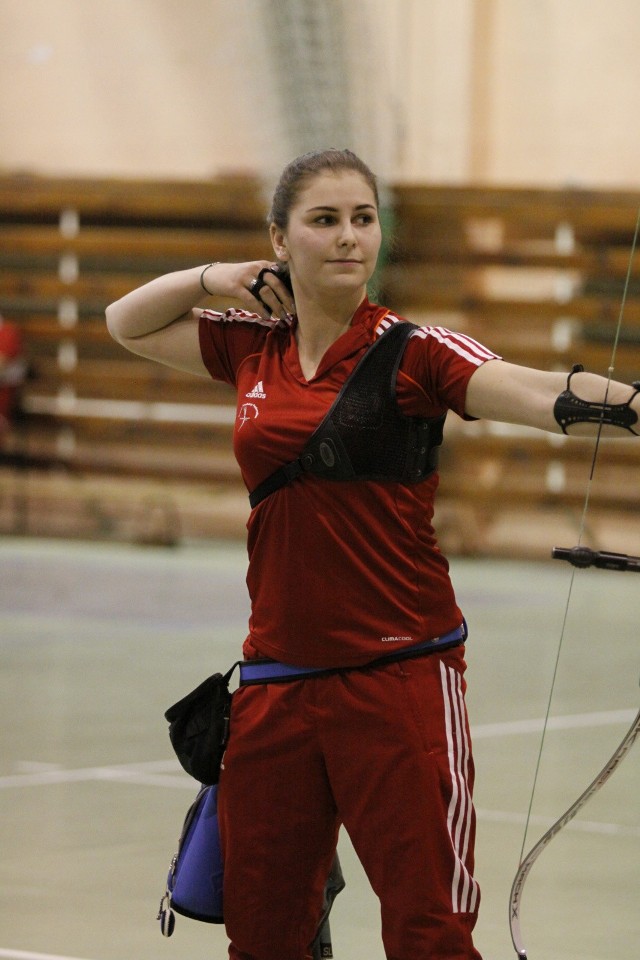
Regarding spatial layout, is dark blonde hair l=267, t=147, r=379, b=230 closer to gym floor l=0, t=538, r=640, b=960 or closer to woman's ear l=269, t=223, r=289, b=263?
woman's ear l=269, t=223, r=289, b=263

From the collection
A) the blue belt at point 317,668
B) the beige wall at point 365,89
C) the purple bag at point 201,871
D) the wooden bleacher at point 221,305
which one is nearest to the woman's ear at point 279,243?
the blue belt at point 317,668

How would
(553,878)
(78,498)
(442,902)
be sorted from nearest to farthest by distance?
(442,902)
(553,878)
(78,498)

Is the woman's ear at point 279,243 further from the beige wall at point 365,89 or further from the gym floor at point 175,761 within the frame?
the beige wall at point 365,89

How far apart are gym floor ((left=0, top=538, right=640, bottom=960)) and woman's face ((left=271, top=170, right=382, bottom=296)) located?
1.61m

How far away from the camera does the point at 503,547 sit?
1092 cm

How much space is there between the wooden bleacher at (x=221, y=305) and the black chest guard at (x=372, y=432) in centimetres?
822

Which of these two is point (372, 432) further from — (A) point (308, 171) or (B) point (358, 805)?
(B) point (358, 805)

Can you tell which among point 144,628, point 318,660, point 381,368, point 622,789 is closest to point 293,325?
point 381,368

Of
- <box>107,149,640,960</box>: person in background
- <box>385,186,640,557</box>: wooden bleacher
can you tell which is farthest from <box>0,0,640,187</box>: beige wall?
<box>107,149,640,960</box>: person in background

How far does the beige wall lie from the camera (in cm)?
1073

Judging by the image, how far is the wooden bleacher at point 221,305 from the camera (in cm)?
1080

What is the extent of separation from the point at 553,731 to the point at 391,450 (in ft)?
11.3

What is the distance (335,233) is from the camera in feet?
7.45

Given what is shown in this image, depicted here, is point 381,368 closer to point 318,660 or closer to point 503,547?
point 318,660
